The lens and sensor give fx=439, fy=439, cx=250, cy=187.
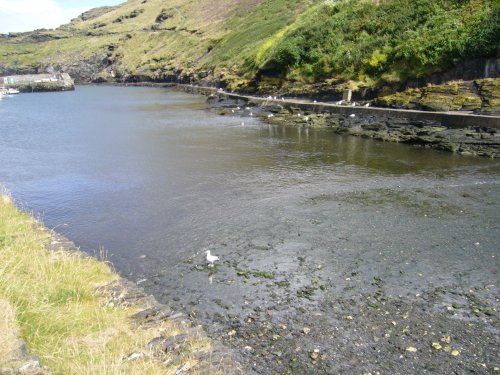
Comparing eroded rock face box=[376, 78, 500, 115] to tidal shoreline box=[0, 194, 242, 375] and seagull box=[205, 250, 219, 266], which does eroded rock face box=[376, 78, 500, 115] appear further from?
tidal shoreline box=[0, 194, 242, 375]

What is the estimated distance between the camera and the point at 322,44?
42.1 m

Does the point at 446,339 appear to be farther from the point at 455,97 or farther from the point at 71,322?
the point at 455,97

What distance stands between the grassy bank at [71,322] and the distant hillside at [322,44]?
2724cm

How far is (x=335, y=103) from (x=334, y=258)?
25427 millimetres

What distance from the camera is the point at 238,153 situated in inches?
984

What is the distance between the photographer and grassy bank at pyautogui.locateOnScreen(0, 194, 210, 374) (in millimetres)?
5367

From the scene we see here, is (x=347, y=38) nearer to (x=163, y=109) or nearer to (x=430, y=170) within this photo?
(x=163, y=109)

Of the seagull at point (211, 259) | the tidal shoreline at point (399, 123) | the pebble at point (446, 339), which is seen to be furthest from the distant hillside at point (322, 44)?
the pebble at point (446, 339)

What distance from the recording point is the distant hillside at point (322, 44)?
29812 millimetres

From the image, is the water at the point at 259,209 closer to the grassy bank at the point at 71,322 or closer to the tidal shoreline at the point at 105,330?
the tidal shoreline at the point at 105,330

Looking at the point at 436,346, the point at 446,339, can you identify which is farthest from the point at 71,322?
the point at 446,339

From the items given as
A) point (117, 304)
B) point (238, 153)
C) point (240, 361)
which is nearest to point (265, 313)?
point (240, 361)

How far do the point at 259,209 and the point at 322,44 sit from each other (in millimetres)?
31112

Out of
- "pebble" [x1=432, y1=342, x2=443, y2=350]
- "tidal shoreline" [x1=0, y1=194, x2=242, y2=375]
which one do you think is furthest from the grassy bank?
"pebble" [x1=432, y1=342, x2=443, y2=350]
